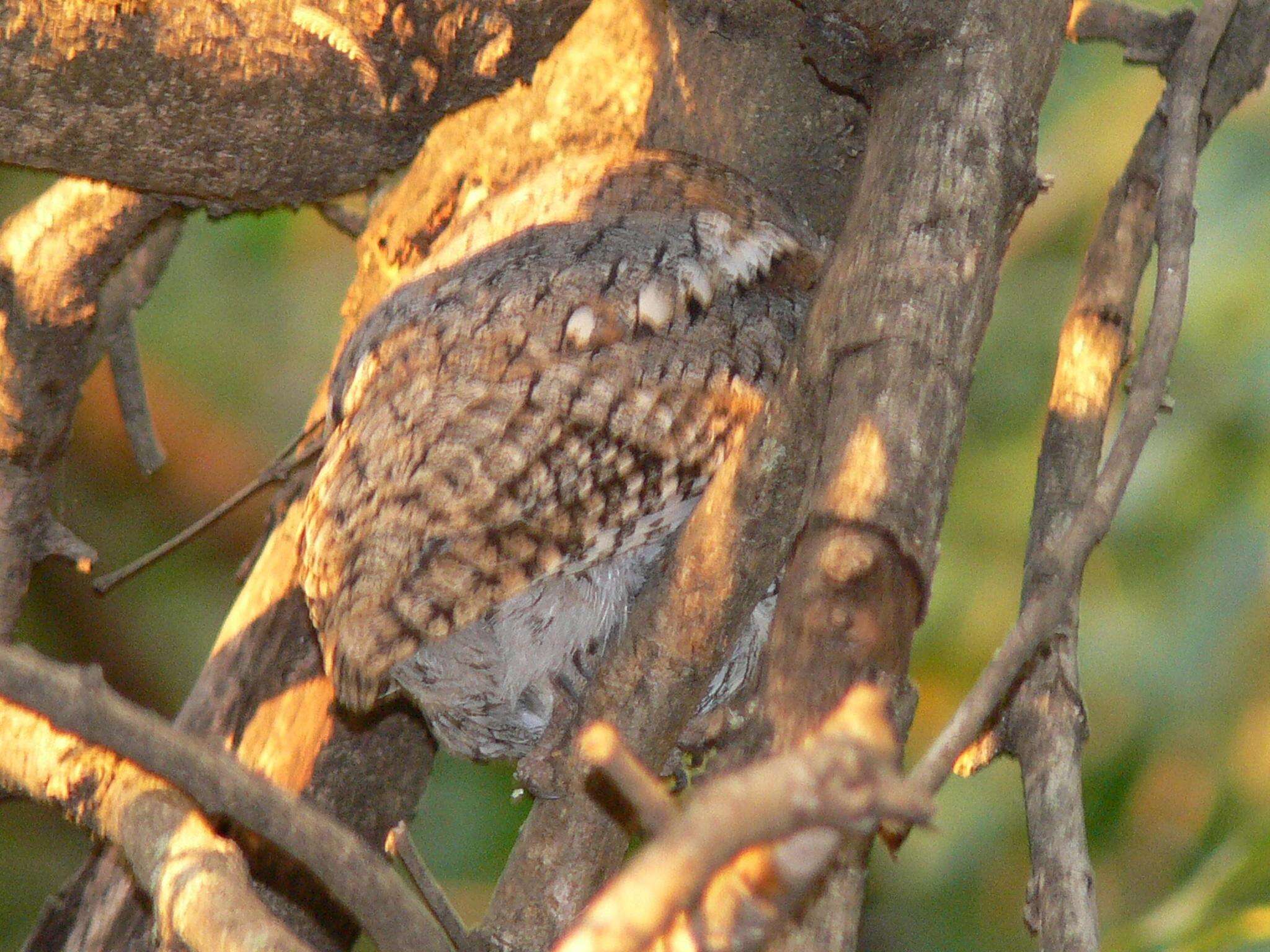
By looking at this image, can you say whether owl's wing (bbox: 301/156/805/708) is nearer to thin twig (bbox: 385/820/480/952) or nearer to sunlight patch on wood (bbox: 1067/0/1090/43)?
thin twig (bbox: 385/820/480/952)

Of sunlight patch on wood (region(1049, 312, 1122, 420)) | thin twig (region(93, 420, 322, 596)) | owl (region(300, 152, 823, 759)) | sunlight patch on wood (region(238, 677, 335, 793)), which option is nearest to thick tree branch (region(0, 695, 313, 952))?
owl (region(300, 152, 823, 759))

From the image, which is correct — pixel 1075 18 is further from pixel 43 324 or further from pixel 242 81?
pixel 43 324


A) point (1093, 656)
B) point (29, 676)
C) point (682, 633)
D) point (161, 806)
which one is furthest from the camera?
point (1093, 656)

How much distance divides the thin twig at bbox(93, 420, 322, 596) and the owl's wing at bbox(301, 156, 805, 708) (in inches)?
23.9

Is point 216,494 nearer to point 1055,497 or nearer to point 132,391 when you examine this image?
point 132,391

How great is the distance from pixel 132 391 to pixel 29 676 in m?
1.53

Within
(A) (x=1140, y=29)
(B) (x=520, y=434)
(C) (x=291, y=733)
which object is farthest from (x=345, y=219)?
(A) (x=1140, y=29)

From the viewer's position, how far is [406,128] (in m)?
1.86

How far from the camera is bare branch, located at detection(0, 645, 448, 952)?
1.08 metres

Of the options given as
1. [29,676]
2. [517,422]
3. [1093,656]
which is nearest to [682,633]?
[517,422]

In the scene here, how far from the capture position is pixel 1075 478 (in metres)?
1.54

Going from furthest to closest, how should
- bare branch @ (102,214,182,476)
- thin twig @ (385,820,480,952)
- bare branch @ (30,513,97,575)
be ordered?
bare branch @ (102,214,182,476) → bare branch @ (30,513,97,575) → thin twig @ (385,820,480,952)

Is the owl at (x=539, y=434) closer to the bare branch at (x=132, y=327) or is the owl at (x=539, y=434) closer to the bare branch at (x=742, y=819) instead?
the bare branch at (x=742, y=819)

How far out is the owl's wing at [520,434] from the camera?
1.35 m
